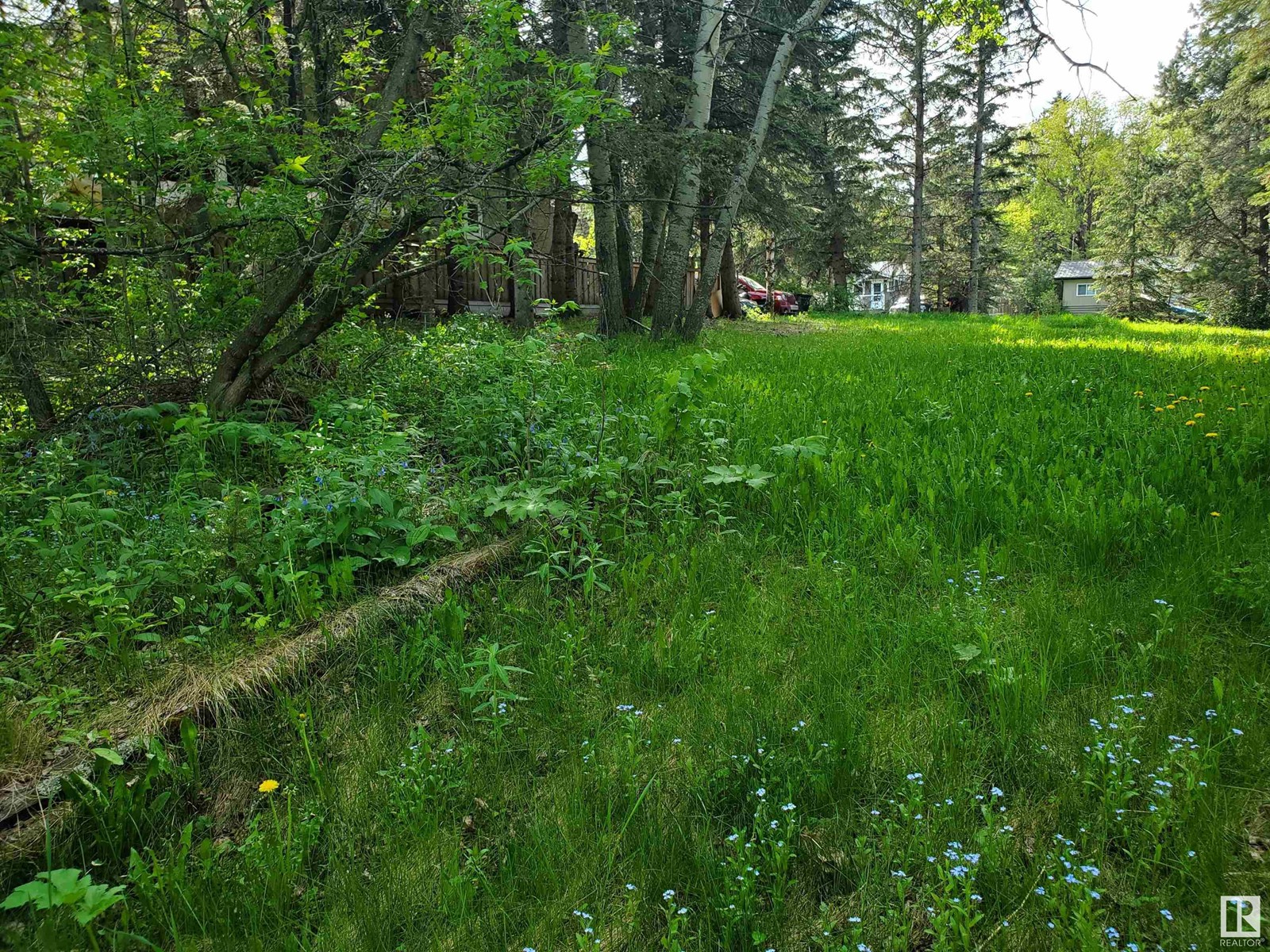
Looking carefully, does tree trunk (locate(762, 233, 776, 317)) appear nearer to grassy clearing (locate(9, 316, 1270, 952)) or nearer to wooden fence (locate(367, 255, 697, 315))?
wooden fence (locate(367, 255, 697, 315))

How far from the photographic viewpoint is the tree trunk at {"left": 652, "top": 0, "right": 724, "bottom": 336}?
9.41 m

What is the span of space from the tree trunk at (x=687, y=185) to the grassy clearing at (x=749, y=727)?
5820mm

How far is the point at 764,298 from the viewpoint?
88.8 feet

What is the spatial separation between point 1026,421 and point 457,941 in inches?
200

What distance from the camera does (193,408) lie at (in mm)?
3789

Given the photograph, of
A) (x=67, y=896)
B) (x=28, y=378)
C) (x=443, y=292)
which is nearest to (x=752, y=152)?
(x=443, y=292)

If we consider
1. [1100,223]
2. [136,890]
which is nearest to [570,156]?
[136,890]

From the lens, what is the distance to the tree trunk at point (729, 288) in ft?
56.0

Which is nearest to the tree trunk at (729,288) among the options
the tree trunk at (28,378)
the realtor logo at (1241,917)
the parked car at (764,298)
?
the parked car at (764,298)

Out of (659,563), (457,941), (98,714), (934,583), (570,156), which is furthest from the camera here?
(570,156)

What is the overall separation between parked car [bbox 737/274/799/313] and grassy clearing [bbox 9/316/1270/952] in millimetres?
23014

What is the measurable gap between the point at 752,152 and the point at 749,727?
30.0 feet

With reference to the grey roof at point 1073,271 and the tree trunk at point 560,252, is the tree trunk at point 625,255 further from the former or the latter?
the grey roof at point 1073,271

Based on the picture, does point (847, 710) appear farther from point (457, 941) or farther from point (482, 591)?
point (482, 591)
